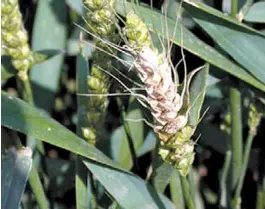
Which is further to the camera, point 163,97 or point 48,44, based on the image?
point 48,44

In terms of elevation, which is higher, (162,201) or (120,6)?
(120,6)

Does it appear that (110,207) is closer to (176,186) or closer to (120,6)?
(176,186)

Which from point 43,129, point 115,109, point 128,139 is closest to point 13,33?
point 43,129

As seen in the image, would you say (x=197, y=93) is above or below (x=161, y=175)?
above

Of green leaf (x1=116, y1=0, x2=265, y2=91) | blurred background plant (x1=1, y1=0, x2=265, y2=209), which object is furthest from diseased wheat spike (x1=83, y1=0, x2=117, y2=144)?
green leaf (x1=116, y1=0, x2=265, y2=91)

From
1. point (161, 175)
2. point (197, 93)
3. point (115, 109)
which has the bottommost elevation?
point (115, 109)

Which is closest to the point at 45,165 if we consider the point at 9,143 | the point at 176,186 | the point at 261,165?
the point at 9,143

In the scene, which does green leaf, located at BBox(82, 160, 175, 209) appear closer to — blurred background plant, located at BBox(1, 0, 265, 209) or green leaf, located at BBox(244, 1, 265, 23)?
blurred background plant, located at BBox(1, 0, 265, 209)

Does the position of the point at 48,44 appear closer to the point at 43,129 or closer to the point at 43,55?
the point at 43,55
